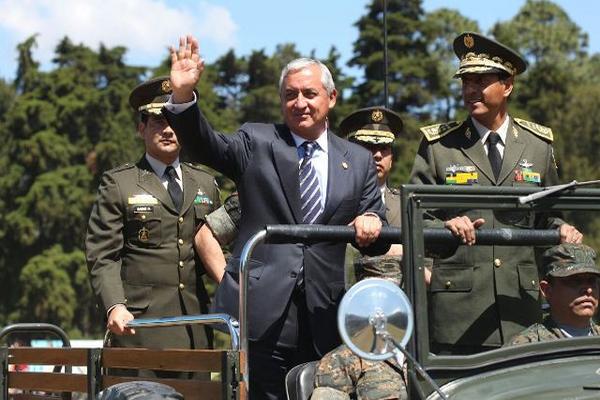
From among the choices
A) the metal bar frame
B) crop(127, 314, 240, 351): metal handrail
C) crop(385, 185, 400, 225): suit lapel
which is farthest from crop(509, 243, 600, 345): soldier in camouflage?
crop(385, 185, 400, 225): suit lapel

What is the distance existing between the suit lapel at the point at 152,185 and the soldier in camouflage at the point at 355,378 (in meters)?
2.61

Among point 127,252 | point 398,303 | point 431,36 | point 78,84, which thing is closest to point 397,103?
point 431,36

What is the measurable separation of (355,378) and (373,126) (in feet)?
10.5

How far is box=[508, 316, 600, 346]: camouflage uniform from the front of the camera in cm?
430

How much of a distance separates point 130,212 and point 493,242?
2941mm

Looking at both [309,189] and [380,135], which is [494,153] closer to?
[309,189]

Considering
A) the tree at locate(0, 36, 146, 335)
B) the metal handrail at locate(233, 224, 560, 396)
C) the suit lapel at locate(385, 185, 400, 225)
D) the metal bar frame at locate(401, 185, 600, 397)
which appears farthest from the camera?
the tree at locate(0, 36, 146, 335)

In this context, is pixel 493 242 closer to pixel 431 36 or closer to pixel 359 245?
pixel 359 245

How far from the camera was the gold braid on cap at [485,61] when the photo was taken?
5.87 metres

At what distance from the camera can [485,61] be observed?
231 inches

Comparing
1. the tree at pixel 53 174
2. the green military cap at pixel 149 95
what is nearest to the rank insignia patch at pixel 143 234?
the green military cap at pixel 149 95

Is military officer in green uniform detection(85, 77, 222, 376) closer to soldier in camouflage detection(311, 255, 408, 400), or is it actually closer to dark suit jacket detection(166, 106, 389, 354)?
dark suit jacket detection(166, 106, 389, 354)

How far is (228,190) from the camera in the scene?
3903cm

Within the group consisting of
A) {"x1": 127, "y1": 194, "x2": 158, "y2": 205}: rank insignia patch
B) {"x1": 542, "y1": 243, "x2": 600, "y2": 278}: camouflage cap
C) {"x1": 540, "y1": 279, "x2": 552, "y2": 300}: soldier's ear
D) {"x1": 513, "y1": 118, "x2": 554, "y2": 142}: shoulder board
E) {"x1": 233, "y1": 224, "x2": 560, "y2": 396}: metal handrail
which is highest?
{"x1": 513, "y1": 118, "x2": 554, "y2": 142}: shoulder board
